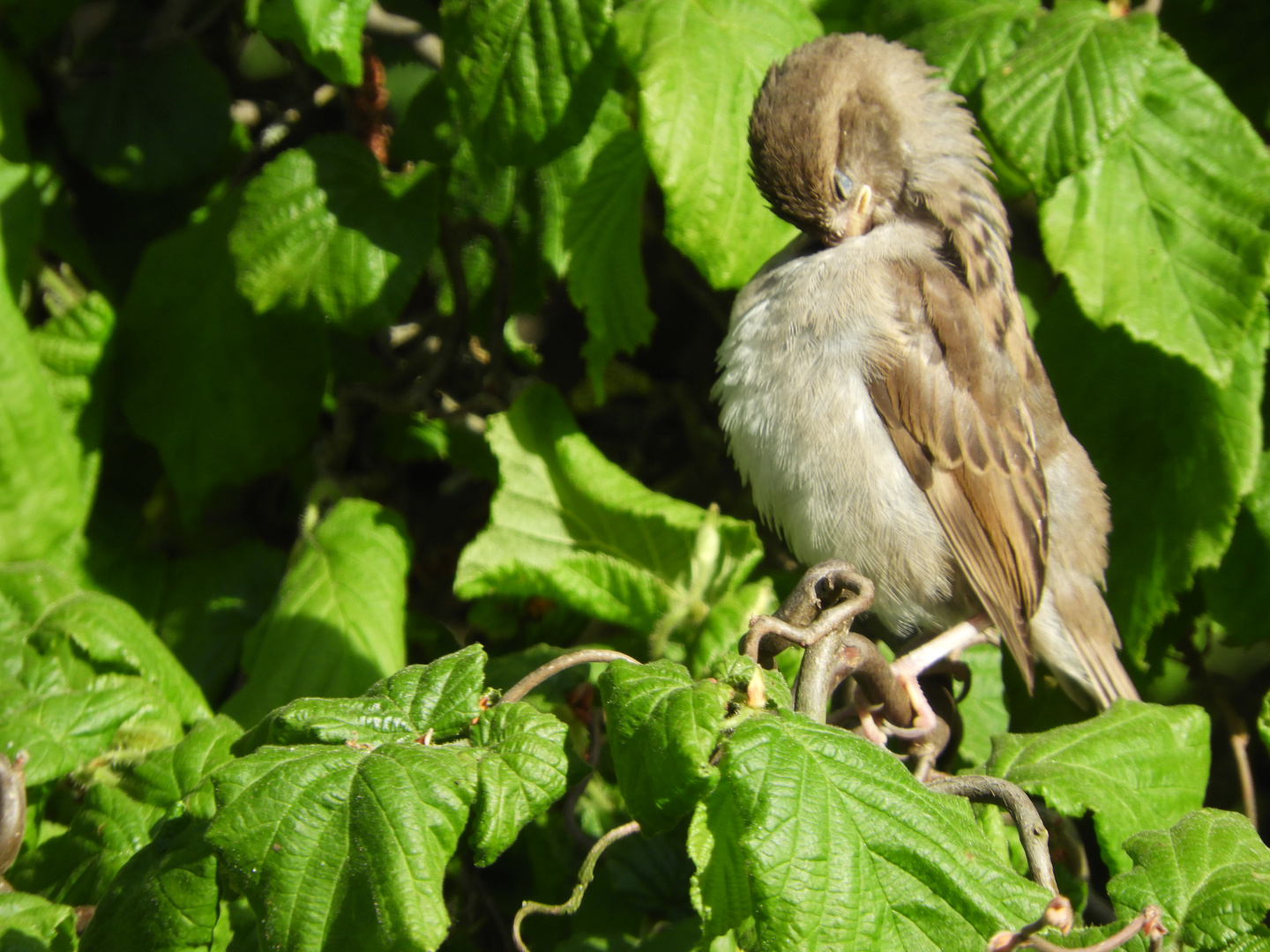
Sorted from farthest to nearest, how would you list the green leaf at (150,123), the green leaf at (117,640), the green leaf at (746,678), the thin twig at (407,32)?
the thin twig at (407,32), the green leaf at (150,123), the green leaf at (117,640), the green leaf at (746,678)

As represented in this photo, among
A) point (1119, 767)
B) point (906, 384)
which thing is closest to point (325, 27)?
point (906, 384)

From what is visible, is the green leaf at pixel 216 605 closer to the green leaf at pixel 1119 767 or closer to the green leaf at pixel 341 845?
the green leaf at pixel 341 845

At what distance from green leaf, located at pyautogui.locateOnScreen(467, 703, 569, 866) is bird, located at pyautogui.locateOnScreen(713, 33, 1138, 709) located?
1.29 metres

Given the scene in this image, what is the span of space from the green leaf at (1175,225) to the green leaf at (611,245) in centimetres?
86

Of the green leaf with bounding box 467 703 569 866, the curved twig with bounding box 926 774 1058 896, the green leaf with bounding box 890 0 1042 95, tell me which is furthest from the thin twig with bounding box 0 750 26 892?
the green leaf with bounding box 890 0 1042 95

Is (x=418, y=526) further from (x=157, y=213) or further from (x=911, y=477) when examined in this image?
(x=911, y=477)

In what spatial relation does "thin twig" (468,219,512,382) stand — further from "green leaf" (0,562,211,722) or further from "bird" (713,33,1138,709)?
"green leaf" (0,562,211,722)

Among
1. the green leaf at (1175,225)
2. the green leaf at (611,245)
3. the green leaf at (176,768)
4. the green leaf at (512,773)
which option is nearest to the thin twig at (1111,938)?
the green leaf at (512,773)

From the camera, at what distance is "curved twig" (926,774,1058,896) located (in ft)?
4.38

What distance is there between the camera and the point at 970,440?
2648 mm

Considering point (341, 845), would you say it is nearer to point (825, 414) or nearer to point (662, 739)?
point (662, 739)

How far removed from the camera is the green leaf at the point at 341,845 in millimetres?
1178

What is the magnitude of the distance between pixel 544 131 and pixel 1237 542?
1.74 m

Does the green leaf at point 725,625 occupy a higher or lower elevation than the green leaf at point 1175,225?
lower
